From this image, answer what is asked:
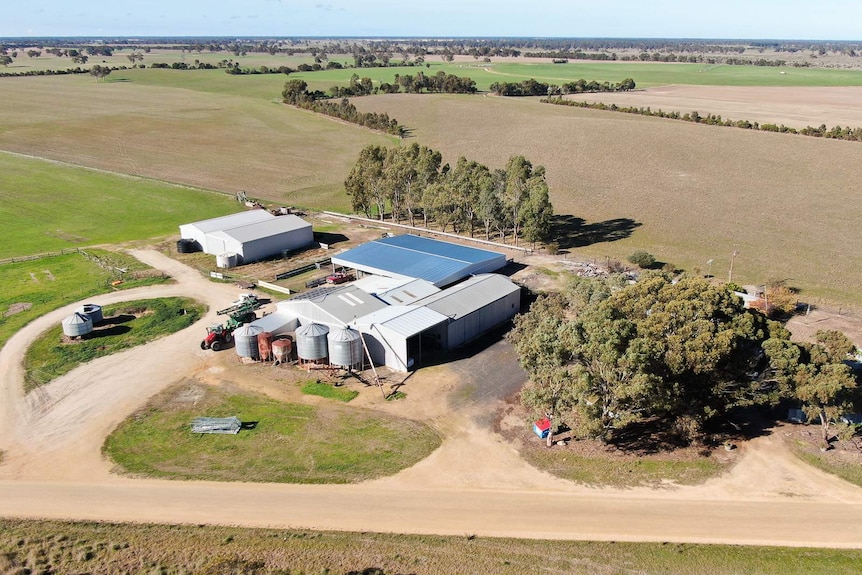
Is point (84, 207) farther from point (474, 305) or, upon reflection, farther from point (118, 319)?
point (474, 305)

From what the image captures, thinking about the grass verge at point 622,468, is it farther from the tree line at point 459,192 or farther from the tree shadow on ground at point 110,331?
the tree line at point 459,192

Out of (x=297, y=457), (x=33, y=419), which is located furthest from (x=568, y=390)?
(x=33, y=419)

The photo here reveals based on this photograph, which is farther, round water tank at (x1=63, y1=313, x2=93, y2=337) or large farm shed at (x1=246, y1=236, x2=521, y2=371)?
round water tank at (x1=63, y1=313, x2=93, y2=337)

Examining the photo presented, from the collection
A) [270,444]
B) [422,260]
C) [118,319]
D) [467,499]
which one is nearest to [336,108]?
[422,260]

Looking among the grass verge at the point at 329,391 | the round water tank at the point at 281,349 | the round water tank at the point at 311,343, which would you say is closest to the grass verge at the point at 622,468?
the grass verge at the point at 329,391

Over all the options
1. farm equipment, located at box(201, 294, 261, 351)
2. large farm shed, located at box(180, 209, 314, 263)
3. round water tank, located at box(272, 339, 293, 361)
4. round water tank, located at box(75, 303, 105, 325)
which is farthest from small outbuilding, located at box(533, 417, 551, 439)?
large farm shed, located at box(180, 209, 314, 263)

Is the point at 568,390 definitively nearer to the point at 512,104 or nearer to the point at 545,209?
the point at 545,209

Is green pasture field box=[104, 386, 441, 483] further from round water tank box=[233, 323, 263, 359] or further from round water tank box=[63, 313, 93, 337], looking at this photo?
round water tank box=[63, 313, 93, 337]
